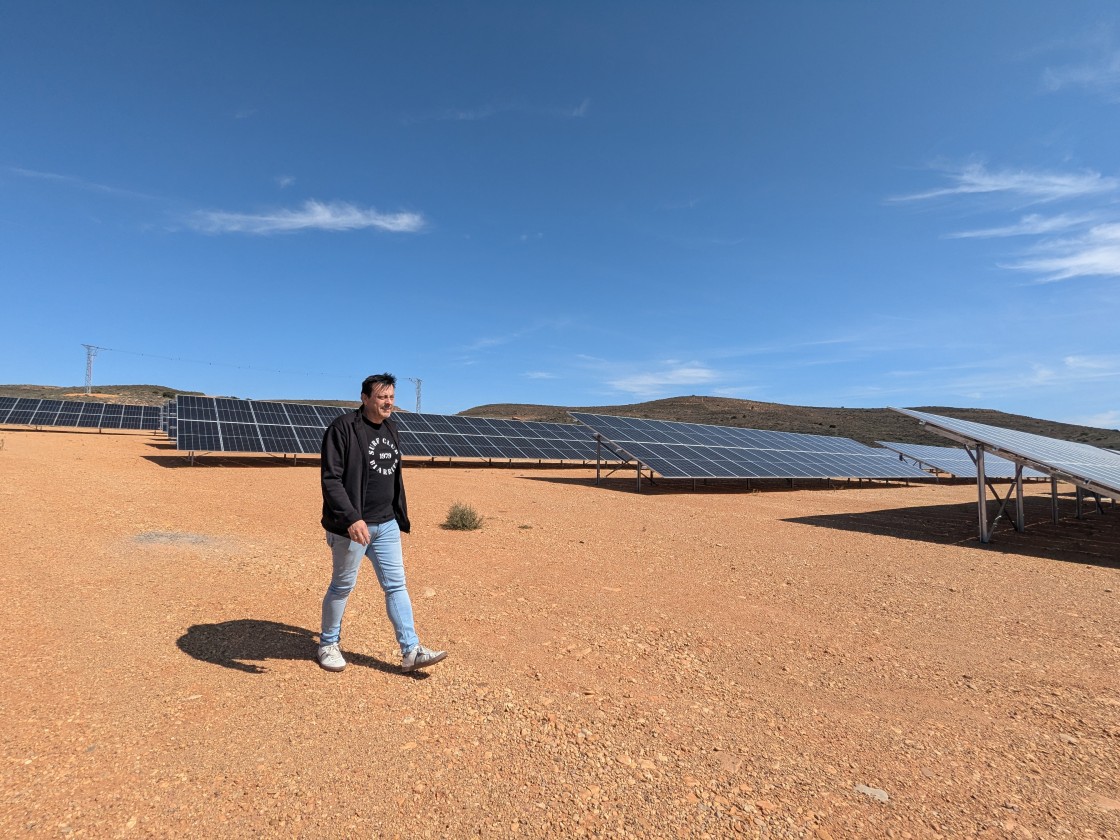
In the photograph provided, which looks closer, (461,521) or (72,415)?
(461,521)

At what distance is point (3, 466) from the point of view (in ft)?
56.1

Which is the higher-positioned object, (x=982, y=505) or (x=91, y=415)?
(x=91, y=415)

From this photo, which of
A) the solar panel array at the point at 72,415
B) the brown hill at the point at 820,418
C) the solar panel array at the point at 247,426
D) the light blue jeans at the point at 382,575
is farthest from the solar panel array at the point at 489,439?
the brown hill at the point at 820,418

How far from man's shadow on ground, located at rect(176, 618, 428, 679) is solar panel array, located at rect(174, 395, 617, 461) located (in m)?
19.8

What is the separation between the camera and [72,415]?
1649 inches

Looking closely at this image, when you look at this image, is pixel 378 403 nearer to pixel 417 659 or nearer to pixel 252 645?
pixel 417 659

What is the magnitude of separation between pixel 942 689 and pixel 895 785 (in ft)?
6.41

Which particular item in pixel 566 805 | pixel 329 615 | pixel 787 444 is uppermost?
pixel 787 444

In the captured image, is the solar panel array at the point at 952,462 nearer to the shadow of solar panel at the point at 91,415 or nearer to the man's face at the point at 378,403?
the man's face at the point at 378,403

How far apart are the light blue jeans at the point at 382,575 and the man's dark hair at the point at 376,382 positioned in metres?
1.12

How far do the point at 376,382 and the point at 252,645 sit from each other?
2.77m

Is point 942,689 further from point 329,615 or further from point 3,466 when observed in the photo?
point 3,466

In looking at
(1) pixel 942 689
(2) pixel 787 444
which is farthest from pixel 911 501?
(1) pixel 942 689

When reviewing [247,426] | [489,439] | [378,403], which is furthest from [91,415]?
[378,403]
